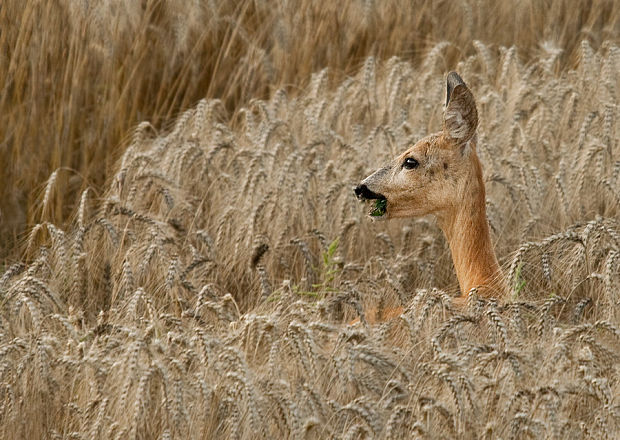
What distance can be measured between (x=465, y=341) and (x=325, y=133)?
9.56ft

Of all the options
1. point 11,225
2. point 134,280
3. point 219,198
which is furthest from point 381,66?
point 134,280

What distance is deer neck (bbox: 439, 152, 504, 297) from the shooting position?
5.06m

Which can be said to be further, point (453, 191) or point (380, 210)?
point (380, 210)

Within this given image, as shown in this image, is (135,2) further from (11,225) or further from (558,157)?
(558,157)

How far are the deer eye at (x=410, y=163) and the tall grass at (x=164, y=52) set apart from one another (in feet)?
7.38

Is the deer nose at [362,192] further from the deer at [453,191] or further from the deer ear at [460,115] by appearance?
the deer ear at [460,115]

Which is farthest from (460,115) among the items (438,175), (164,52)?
(164,52)

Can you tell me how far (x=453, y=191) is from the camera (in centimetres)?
514

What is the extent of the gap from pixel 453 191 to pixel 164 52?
136 inches

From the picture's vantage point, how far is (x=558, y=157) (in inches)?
267

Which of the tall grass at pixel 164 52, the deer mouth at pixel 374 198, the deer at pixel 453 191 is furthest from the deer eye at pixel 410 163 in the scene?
the tall grass at pixel 164 52

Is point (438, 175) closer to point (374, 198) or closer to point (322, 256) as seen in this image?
point (374, 198)

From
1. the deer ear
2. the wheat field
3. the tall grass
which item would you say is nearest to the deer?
the deer ear

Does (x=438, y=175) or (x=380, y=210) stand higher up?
(x=438, y=175)
